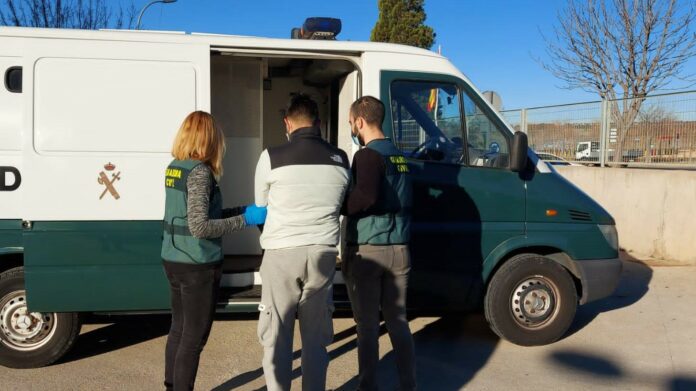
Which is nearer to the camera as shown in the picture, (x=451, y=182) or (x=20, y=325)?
(x=20, y=325)

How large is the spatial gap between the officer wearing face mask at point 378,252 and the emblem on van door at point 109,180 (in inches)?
70.5

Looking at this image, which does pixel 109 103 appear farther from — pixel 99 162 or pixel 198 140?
pixel 198 140

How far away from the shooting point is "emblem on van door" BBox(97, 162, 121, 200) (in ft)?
14.3

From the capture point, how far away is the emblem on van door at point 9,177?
441 cm

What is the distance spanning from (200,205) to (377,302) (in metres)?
1.25

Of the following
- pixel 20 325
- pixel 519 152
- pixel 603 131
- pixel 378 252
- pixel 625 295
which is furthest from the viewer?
pixel 603 131

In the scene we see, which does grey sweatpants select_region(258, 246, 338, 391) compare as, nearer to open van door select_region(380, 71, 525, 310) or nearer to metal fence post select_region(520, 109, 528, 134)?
open van door select_region(380, 71, 525, 310)

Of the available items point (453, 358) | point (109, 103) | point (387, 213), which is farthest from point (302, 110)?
point (453, 358)

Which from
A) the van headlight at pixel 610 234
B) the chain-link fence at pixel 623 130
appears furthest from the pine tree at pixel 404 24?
the van headlight at pixel 610 234

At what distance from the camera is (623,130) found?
10.3 metres

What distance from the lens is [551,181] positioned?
17.0 ft

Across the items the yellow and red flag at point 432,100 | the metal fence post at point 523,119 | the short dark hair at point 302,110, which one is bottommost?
the short dark hair at point 302,110

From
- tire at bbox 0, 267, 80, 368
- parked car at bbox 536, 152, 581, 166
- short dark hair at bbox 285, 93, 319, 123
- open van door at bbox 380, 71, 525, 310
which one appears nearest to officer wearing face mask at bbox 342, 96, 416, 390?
short dark hair at bbox 285, 93, 319, 123

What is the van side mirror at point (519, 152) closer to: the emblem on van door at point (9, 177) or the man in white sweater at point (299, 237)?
the man in white sweater at point (299, 237)
